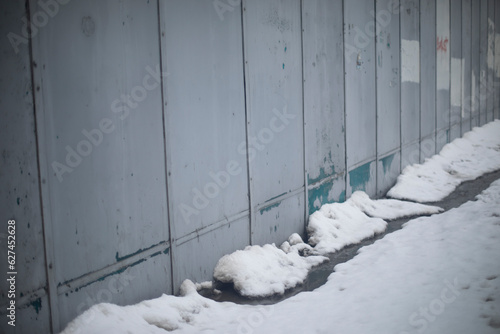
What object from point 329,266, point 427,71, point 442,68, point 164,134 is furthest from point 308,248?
point 442,68

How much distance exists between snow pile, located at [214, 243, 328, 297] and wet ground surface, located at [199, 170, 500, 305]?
0.05 meters

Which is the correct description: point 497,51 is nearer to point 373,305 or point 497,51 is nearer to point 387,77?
point 387,77

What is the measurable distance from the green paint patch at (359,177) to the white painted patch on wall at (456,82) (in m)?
5.21

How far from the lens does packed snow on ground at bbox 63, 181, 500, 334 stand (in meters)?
3.43

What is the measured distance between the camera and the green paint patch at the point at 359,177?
705 cm

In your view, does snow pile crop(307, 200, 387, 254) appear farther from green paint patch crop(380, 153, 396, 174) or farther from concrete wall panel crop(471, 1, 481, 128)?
concrete wall panel crop(471, 1, 481, 128)

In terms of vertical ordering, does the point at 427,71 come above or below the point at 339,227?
above

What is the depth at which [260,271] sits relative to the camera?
4.56m

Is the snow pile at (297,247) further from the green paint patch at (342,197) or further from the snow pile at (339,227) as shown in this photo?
the green paint patch at (342,197)

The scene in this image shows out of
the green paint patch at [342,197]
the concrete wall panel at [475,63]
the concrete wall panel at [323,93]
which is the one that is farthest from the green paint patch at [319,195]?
the concrete wall panel at [475,63]

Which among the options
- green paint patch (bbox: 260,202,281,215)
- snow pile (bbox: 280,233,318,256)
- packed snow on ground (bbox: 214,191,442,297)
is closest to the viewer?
packed snow on ground (bbox: 214,191,442,297)

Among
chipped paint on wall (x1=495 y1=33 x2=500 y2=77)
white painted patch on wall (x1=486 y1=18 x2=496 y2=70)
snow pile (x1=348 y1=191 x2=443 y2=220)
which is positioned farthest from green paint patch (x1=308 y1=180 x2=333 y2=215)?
chipped paint on wall (x1=495 y1=33 x2=500 y2=77)

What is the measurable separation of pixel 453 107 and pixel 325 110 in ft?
21.7

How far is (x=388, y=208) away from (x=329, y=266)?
232 centimetres
